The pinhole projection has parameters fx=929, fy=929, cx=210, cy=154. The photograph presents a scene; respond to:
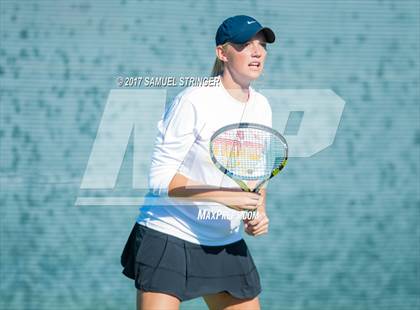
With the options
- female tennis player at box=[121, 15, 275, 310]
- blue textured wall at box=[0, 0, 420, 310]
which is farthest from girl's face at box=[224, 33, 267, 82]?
blue textured wall at box=[0, 0, 420, 310]

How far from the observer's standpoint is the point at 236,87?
10.2ft

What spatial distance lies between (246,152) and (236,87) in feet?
0.85

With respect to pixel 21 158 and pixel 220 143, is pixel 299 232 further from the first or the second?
pixel 220 143

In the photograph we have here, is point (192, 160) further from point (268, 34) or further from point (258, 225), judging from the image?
point (268, 34)

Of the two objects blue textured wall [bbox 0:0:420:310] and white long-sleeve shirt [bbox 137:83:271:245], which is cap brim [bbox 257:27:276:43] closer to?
white long-sleeve shirt [bbox 137:83:271:245]

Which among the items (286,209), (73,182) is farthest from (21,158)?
(286,209)

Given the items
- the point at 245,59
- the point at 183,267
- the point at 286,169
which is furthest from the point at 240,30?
the point at 286,169

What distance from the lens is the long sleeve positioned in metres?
2.93

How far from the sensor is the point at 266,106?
3.21 meters

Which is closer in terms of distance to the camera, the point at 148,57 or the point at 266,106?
the point at 266,106

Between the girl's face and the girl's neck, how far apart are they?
18 mm

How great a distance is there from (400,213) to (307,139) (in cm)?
Result: 64

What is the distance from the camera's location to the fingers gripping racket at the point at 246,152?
307cm

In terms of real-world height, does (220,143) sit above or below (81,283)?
above
